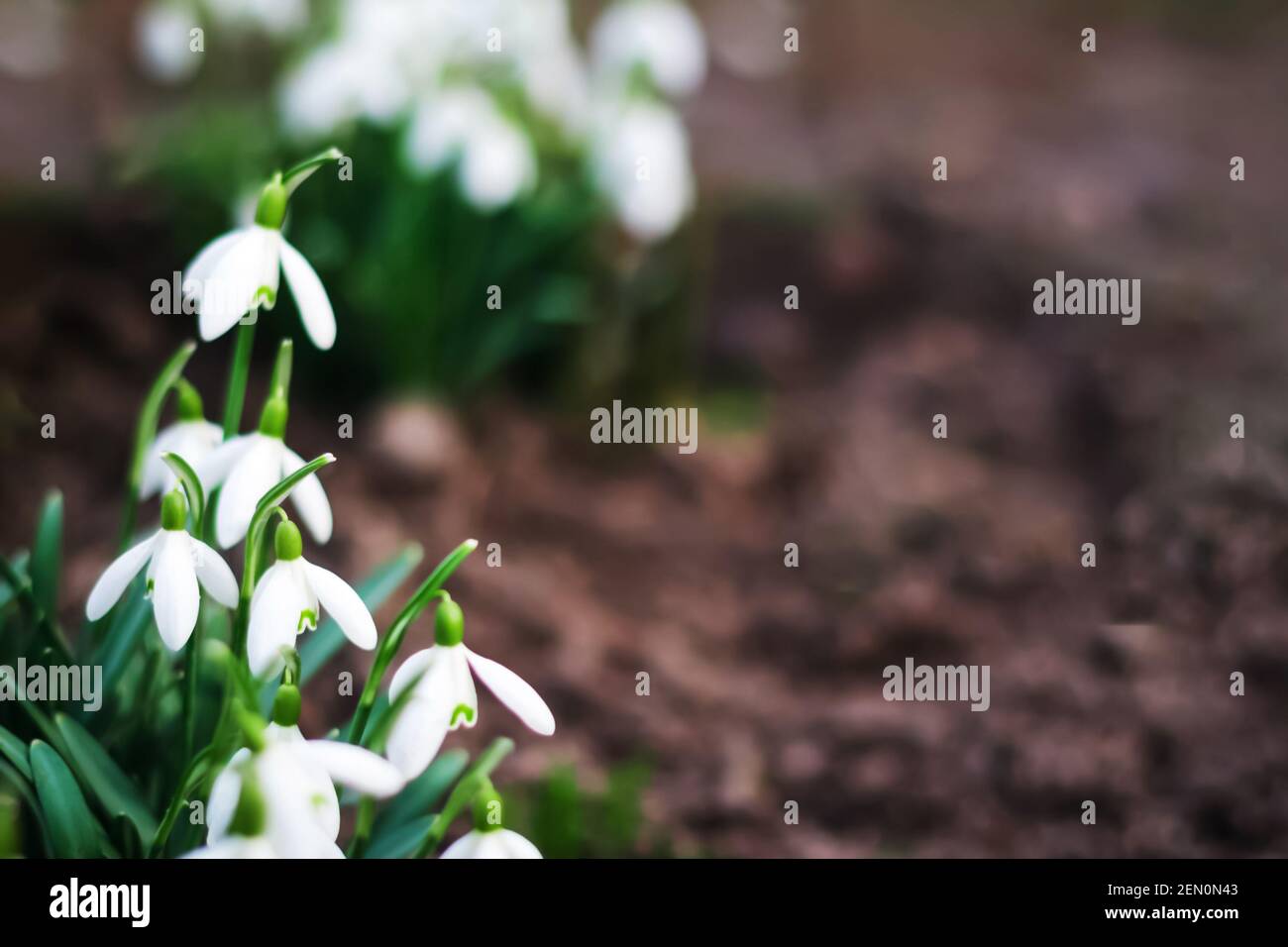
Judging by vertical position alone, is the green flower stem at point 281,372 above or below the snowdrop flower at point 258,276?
below

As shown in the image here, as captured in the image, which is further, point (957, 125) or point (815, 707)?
point (957, 125)

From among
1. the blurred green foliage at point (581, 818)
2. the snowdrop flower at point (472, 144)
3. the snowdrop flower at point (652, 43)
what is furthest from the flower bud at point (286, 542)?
the snowdrop flower at point (652, 43)

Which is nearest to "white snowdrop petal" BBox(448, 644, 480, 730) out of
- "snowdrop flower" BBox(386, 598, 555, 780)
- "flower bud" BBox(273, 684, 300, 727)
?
"snowdrop flower" BBox(386, 598, 555, 780)

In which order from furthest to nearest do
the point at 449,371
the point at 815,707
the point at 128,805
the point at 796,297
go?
the point at 796,297, the point at 449,371, the point at 815,707, the point at 128,805

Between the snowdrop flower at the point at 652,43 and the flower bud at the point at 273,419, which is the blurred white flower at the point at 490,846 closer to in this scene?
the flower bud at the point at 273,419

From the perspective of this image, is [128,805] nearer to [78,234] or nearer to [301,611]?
[301,611]
